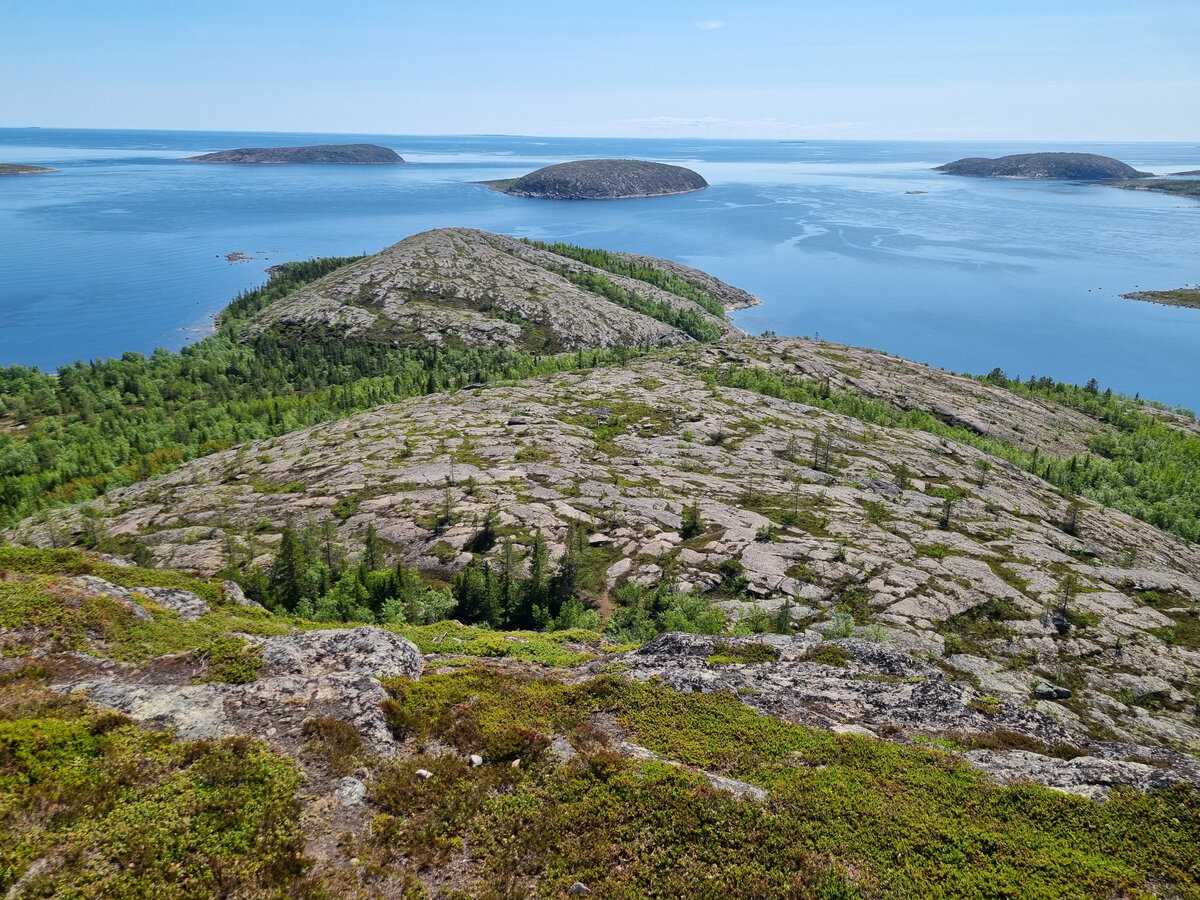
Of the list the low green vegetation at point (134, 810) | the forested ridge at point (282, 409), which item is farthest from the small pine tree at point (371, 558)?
the forested ridge at point (282, 409)

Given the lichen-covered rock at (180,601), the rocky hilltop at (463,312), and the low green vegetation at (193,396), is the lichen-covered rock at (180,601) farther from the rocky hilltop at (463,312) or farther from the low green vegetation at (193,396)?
the rocky hilltop at (463,312)

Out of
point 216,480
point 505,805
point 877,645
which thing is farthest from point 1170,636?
point 216,480

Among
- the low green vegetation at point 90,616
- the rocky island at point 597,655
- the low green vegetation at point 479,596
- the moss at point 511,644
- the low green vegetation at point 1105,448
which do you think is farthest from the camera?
the low green vegetation at point 1105,448

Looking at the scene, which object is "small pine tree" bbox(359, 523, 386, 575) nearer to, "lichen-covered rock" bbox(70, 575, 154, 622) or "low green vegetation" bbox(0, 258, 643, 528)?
"lichen-covered rock" bbox(70, 575, 154, 622)

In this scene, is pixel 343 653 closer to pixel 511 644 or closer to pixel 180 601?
pixel 511 644

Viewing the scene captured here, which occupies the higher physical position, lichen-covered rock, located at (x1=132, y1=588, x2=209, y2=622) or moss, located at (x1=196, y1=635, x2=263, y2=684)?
moss, located at (x1=196, y1=635, x2=263, y2=684)

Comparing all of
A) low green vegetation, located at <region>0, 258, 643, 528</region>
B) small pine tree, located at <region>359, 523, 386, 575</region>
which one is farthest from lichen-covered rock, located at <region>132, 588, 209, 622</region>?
low green vegetation, located at <region>0, 258, 643, 528</region>

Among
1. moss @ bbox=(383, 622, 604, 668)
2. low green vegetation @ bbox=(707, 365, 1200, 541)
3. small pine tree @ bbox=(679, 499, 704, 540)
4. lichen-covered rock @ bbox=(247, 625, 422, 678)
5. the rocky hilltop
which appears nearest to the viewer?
lichen-covered rock @ bbox=(247, 625, 422, 678)
